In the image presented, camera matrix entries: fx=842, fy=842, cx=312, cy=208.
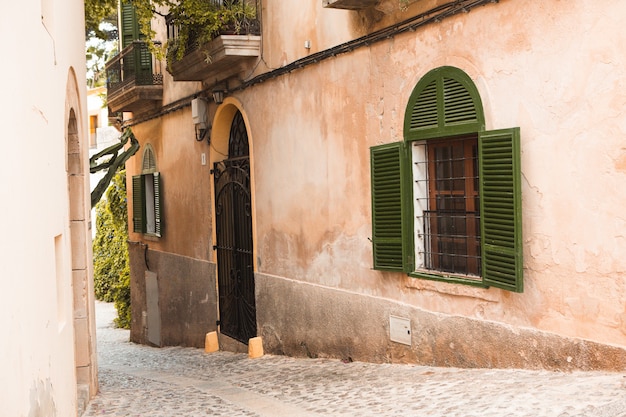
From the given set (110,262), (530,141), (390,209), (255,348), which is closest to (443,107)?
(530,141)

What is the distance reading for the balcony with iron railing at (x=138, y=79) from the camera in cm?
1745

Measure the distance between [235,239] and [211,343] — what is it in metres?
2.00

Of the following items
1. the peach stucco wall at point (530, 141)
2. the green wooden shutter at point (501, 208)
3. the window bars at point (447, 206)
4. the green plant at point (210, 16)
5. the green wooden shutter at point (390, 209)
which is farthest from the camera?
the green plant at point (210, 16)

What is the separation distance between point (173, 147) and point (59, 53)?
9378mm

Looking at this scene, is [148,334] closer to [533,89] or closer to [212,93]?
[212,93]

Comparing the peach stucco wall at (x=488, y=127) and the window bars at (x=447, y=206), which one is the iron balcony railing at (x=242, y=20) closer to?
the peach stucco wall at (x=488, y=127)

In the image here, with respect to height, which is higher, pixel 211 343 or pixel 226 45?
pixel 226 45

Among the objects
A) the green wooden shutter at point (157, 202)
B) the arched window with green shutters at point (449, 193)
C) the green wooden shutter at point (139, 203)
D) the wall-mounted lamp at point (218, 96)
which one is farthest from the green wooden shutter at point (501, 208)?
the green wooden shutter at point (139, 203)

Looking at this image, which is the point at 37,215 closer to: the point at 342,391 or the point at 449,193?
the point at 342,391

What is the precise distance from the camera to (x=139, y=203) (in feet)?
63.6

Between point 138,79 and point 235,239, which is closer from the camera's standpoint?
point 235,239

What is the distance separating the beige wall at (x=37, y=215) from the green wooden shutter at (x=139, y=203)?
10.2 metres

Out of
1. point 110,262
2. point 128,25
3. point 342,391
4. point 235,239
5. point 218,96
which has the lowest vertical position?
point 110,262

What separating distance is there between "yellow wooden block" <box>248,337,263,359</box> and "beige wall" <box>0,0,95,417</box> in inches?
149
